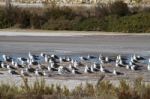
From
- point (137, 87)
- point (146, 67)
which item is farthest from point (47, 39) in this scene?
point (137, 87)

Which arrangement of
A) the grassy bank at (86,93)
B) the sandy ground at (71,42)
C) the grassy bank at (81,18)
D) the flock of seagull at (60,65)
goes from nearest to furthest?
the grassy bank at (86,93)
the flock of seagull at (60,65)
the sandy ground at (71,42)
the grassy bank at (81,18)

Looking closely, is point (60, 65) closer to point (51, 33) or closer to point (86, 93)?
point (86, 93)

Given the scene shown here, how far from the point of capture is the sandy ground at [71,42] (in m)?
22.8

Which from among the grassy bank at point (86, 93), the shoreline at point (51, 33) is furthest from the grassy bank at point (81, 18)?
the grassy bank at point (86, 93)

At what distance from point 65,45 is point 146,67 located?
7.90 meters

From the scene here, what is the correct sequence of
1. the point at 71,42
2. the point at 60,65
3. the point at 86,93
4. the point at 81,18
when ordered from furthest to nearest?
the point at 81,18, the point at 71,42, the point at 60,65, the point at 86,93

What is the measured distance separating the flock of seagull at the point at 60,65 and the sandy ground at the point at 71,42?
2920 millimetres

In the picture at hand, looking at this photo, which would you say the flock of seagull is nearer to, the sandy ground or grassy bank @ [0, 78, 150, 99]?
the sandy ground

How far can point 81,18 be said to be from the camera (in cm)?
3356

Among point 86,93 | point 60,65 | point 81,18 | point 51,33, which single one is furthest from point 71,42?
point 86,93

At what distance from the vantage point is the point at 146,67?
17438mm

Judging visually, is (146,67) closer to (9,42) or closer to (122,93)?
(122,93)

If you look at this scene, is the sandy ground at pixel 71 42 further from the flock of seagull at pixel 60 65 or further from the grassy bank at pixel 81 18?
the flock of seagull at pixel 60 65

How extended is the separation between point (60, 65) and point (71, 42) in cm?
879
